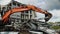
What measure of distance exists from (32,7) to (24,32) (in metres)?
0.45

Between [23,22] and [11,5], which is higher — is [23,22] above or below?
below

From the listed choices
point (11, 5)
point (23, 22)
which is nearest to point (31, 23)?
point (23, 22)

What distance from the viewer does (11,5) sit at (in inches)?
171

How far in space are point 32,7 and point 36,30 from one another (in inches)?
15.7

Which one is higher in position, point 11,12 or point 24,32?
point 11,12

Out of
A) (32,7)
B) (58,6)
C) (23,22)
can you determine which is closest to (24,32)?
(23,22)

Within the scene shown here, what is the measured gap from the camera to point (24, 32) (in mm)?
4363

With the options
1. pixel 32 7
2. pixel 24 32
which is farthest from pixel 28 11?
pixel 24 32

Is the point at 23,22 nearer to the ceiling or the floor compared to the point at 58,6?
nearer to the floor

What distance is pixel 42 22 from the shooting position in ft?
14.4

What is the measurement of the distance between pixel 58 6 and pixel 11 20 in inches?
33.4

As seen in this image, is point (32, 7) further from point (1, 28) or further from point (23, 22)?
point (1, 28)

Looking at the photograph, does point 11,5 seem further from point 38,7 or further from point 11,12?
point 38,7

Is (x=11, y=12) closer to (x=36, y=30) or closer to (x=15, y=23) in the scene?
(x=15, y=23)
